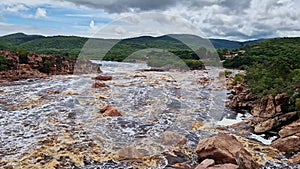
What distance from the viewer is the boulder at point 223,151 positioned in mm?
10953

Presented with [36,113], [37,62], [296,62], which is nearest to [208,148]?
[36,113]

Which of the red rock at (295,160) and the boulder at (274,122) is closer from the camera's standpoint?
the red rock at (295,160)

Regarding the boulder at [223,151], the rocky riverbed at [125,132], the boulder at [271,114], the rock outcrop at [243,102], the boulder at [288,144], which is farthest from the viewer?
the rock outcrop at [243,102]

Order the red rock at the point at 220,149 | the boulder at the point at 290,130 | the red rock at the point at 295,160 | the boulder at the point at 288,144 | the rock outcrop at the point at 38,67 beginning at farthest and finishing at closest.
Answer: the rock outcrop at the point at 38,67, the boulder at the point at 290,130, the boulder at the point at 288,144, the red rock at the point at 295,160, the red rock at the point at 220,149

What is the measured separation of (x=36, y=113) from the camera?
58.0 feet

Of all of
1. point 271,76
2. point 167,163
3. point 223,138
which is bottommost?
point 167,163

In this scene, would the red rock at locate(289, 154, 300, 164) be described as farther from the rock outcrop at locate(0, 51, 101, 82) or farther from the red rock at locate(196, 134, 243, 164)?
the rock outcrop at locate(0, 51, 101, 82)

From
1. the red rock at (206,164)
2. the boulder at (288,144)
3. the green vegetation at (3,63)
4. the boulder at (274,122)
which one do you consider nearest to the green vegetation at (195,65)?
the green vegetation at (3,63)

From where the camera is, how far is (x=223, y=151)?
11.5m

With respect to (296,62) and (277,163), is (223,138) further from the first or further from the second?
(296,62)

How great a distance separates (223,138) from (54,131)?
729 centimetres

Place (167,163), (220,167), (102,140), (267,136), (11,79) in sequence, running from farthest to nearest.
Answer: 1. (11,79)
2. (267,136)
3. (102,140)
4. (167,163)
5. (220,167)

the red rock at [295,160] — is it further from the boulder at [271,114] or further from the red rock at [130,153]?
the red rock at [130,153]

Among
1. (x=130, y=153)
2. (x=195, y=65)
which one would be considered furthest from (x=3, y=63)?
(x=195, y=65)
